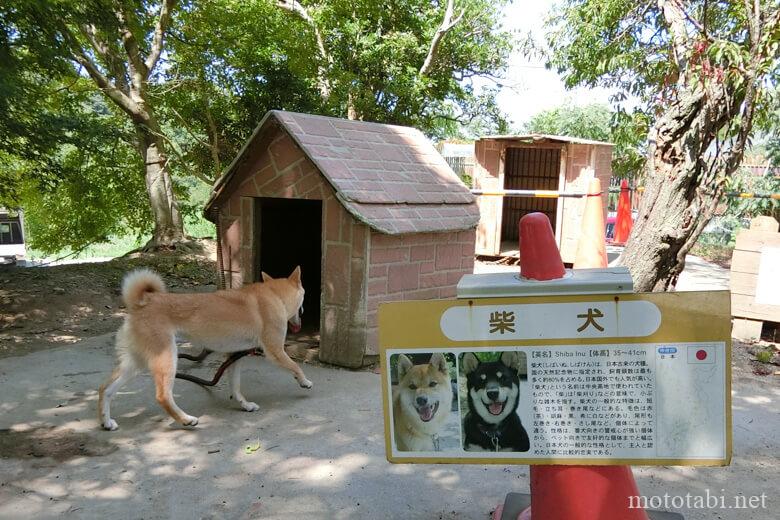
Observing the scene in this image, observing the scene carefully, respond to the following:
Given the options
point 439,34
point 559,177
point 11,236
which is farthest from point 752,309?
point 11,236

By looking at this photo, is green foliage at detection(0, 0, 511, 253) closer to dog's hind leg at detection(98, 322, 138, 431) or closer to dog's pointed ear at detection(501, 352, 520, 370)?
dog's hind leg at detection(98, 322, 138, 431)

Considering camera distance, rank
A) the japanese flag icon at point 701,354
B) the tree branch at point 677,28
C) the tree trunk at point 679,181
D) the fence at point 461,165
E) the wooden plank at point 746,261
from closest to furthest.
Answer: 1. the japanese flag icon at point 701,354
2. the tree trunk at point 679,181
3. the tree branch at point 677,28
4. the wooden plank at point 746,261
5. the fence at point 461,165

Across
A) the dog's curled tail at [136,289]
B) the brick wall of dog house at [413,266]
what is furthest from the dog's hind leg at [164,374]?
the brick wall of dog house at [413,266]

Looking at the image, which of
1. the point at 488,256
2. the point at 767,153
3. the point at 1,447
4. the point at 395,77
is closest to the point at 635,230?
the point at 1,447

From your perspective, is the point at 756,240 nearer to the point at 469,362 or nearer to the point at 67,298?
the point at 469,362

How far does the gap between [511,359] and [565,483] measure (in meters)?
0.65

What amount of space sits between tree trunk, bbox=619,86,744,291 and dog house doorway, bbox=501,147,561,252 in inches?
387

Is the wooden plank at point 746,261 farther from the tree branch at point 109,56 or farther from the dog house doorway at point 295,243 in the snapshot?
the tree branch at point 109,56

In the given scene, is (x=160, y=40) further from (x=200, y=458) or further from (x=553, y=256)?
(x=553, y=256)

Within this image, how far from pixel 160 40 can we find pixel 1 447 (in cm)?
878

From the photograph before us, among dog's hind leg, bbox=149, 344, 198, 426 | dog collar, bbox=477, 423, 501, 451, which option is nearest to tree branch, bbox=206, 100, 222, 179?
dog's hind leg, bbox=149, 344, 198, 426

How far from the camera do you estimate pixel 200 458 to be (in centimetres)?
402

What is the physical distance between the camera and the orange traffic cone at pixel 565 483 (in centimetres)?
244

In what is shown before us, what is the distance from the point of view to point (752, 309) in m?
7.24
